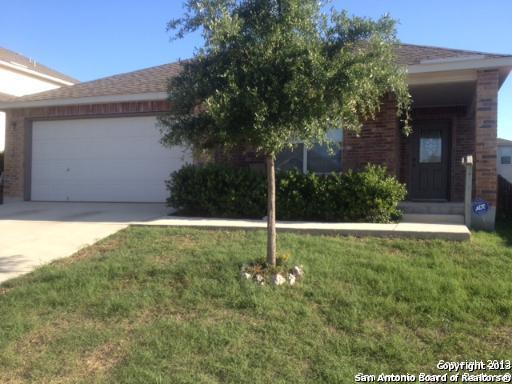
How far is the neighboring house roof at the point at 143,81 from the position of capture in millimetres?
9773

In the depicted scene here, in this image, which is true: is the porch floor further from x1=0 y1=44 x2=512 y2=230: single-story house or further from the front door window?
the front door window

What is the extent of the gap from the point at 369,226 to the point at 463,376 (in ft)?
14.0

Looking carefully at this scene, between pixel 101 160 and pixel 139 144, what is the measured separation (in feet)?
4.21

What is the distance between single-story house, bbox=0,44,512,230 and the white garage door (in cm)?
3

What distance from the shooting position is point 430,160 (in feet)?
42.3

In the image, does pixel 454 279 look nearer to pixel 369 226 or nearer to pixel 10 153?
pixel 369 226

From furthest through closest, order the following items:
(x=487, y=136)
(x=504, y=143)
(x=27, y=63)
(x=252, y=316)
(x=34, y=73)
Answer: (x=504, y=143), (x=27, y=63), (x=34, y=73), (x=487, y=136), (x=252, y=316)

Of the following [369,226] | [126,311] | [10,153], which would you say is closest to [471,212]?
[369,226]

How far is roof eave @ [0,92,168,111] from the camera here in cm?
1202

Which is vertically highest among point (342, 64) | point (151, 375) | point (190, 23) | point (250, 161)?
point (190, 23)

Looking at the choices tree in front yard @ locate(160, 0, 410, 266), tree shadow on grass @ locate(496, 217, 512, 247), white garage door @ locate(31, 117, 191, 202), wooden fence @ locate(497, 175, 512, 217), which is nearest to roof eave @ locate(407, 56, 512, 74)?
tree shadow on grass @ locate(496, 217, 512, 247)

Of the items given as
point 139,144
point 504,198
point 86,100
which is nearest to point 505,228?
point 504,198

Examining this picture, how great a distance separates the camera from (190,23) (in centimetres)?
541

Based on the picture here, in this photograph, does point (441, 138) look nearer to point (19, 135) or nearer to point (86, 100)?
point (86, 100)
